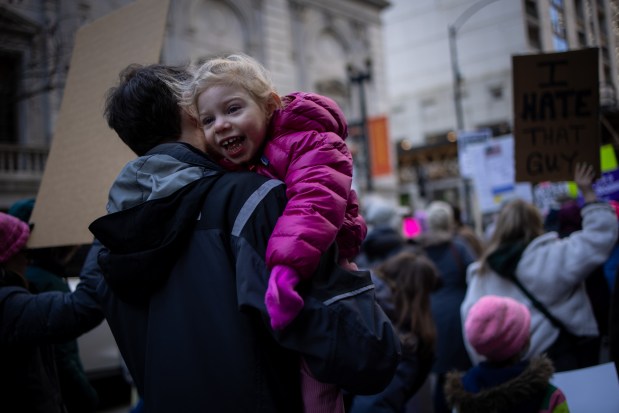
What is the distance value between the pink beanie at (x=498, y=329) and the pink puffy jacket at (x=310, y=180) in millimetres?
1419

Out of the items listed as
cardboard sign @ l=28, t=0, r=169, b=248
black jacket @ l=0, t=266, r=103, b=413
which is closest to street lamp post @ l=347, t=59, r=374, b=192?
cardboard sign @ l=28, t=0, r=169, b=248

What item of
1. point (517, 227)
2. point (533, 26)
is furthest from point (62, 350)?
point (533, 26)

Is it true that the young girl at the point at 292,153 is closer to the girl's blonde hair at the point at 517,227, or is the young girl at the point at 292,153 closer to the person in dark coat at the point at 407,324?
the person in dark coat at the point at 407,324

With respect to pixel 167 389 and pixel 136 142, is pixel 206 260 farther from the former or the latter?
pixel 136 142

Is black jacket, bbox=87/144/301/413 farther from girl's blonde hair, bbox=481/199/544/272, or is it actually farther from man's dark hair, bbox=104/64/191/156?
girl's blonde hair, bbox=481/199/544/272

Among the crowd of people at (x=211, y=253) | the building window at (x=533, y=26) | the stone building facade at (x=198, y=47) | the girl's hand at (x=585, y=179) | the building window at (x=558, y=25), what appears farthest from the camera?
the stone building facade at (x=198, y=47)

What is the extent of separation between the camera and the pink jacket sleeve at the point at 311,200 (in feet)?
4.79

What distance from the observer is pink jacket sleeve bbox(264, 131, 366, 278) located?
1461 millimetres

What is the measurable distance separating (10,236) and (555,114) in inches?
145

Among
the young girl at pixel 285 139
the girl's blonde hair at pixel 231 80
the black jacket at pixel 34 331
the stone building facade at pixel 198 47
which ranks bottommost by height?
the black jacket at pixel 34 331

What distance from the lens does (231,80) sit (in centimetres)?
179

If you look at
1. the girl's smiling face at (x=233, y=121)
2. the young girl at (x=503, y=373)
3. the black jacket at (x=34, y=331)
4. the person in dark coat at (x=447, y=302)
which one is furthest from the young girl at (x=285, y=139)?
the person in dark coat at (x=447, y=302)

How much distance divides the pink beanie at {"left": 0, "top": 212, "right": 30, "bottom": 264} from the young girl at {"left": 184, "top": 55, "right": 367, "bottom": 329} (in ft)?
4.05

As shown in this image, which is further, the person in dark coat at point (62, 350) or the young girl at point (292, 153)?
the person in dark coat at point (62, 350)
